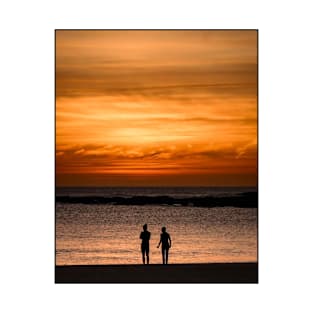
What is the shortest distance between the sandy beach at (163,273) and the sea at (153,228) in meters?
1.61

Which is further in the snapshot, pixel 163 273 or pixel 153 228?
pixel 153 228

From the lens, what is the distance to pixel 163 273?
10.2m

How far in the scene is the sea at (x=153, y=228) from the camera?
18.1m

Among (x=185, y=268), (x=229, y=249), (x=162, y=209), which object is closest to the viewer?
(x=185, y=268)

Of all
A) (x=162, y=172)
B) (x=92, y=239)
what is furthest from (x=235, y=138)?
(x=92, y=239)

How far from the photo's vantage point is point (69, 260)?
17.6m

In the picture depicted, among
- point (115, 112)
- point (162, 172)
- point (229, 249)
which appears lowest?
point (229, 249)

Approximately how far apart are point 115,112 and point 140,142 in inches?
36.8

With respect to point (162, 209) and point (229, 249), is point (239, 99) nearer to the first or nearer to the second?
point (229, 249)

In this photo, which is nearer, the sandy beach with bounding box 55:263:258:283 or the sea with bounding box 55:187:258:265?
the sandy beach with bounding box 55:263:258:283

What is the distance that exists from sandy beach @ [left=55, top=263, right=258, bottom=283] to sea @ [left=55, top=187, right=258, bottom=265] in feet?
5.27

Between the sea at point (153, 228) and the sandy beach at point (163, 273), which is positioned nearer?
the sandy beach at point (163, 273)

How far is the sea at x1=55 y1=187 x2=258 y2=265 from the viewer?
59.5 feet

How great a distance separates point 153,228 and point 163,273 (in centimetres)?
1920
